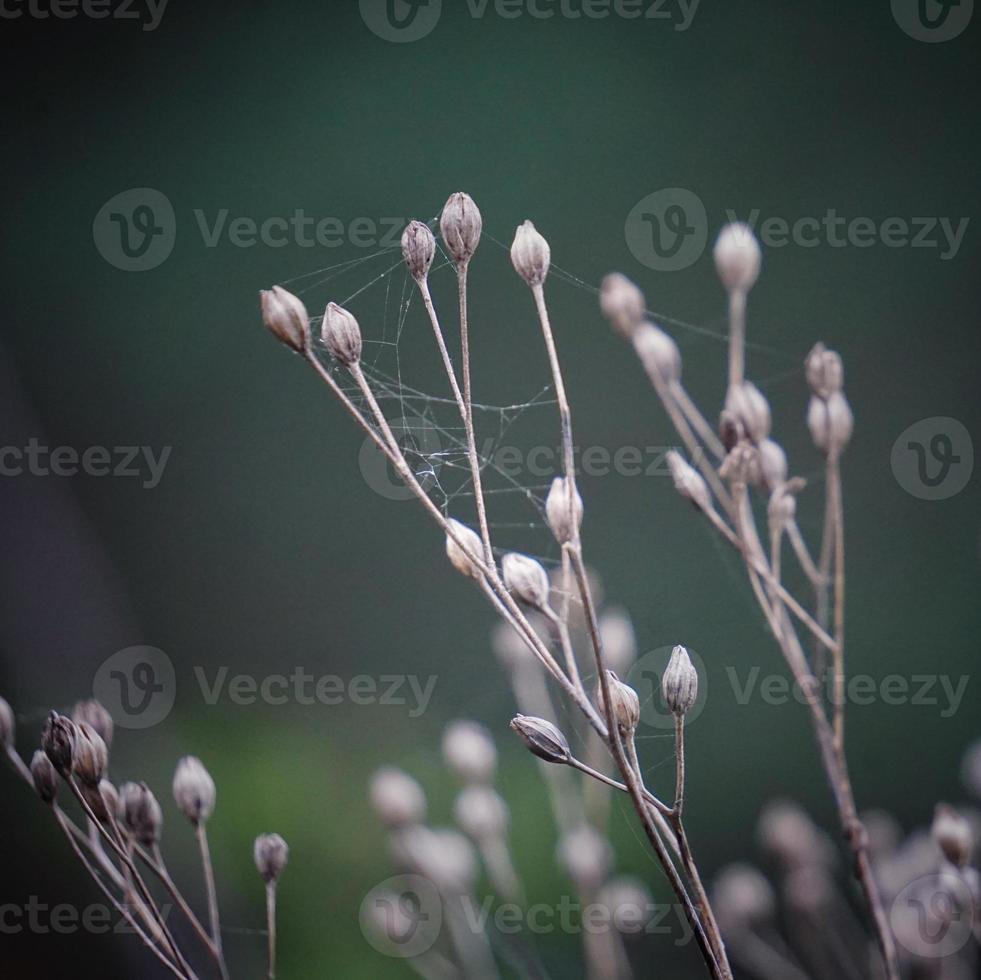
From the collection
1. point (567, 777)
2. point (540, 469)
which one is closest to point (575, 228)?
point (540, 469)

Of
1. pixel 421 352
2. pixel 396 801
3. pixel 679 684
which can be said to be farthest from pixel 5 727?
pixel 421 352

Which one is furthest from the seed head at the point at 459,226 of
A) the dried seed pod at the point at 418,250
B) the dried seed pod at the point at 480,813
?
the dried seed pod at the point at 480,813

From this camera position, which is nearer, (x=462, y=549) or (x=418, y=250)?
(x=462, y=549)

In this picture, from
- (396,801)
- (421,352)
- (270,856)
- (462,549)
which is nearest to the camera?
(462,549)

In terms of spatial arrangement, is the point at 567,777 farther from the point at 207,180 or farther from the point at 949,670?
the point at 207,180

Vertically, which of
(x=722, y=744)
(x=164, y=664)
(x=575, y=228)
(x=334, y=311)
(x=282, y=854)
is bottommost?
(x=722, y=744)

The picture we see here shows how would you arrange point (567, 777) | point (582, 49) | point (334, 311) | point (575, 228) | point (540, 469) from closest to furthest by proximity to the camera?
point (334, 311) → point (567, 777) → point (540, 469) → point (575, 228) → point (582, 49)

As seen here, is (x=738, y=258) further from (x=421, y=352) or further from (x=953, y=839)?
(x=421, y=352)
